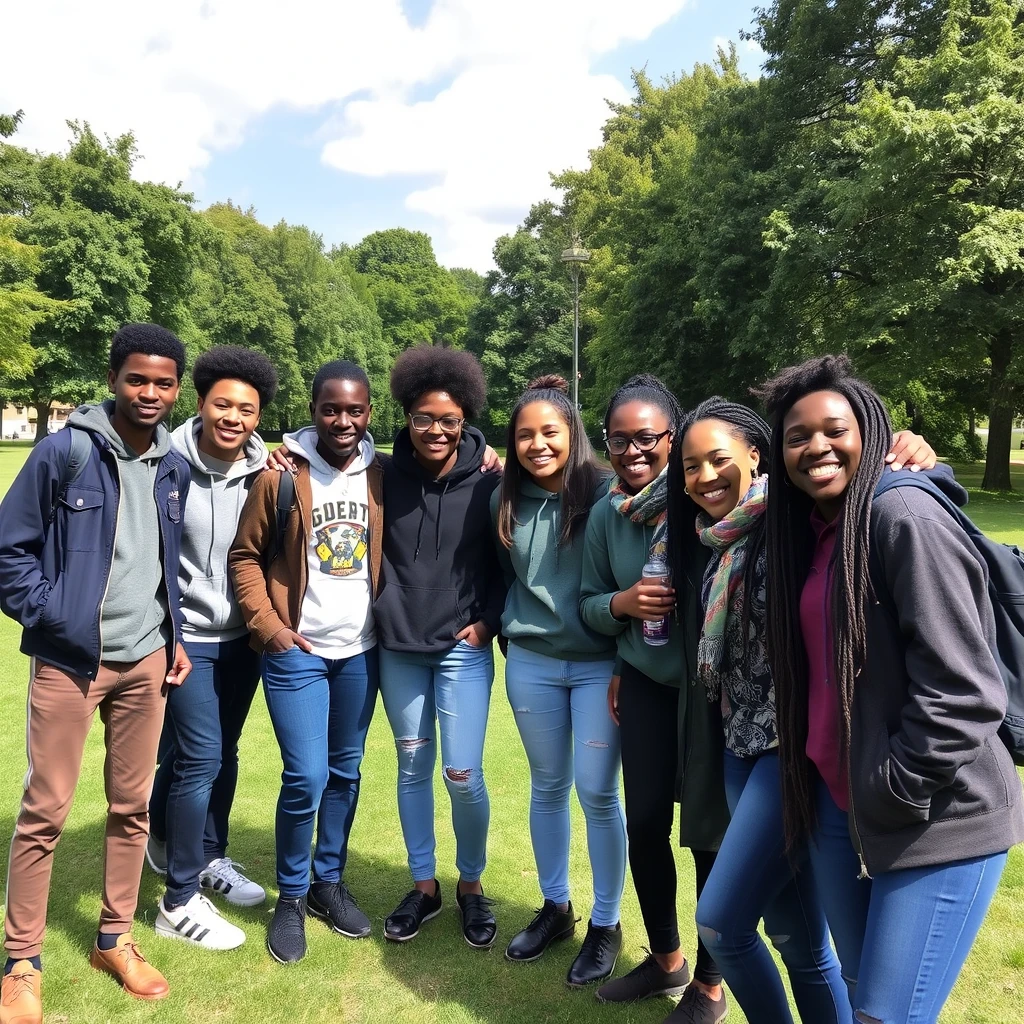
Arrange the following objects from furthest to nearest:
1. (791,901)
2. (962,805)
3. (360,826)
→ (360,826), (791,901), (962,805)

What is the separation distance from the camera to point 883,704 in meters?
2.10

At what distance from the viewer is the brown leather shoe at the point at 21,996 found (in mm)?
3023

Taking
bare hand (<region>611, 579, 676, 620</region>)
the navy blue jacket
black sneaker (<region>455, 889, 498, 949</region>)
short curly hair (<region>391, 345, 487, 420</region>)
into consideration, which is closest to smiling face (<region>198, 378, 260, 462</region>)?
the navy blue jacket

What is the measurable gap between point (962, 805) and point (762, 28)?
29526 mm

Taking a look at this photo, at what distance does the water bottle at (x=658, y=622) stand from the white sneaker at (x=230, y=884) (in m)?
2.40

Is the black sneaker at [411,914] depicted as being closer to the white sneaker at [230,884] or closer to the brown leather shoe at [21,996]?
the white sneaker at [230,884]

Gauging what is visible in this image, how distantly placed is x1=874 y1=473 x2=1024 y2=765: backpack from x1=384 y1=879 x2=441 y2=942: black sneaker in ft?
8.77

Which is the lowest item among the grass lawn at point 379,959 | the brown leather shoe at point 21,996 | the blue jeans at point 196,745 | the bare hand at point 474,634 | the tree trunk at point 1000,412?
the grass lawn at point 379,959

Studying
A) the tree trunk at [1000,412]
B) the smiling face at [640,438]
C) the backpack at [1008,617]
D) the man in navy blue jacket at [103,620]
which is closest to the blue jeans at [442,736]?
the man in navy blue jacket at [103,620]

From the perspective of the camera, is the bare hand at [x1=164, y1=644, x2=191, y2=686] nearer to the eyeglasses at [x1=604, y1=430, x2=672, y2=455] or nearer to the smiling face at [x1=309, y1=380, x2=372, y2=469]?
the smiling face at [x1=309, y1=380, x2=372, y2=469]

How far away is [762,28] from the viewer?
26.0 meters

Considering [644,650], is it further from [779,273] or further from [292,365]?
[292,365]

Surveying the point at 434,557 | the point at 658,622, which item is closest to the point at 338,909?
the point at 434,557

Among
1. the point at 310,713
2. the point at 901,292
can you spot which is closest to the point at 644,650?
the point at 310,713
